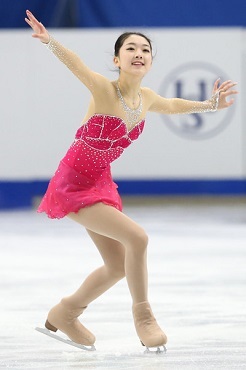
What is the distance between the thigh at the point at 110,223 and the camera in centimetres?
321

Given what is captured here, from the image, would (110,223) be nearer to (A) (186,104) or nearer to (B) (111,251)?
(B) (111,251)

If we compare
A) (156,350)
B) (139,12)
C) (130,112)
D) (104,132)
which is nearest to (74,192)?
(104,132)

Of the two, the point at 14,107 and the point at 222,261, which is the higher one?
the point at 14,107

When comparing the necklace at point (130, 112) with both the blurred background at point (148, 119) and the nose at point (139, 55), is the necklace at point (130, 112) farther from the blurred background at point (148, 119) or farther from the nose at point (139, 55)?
the blurred background at point (148, 119)

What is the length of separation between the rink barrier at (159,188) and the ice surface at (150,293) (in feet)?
2.64

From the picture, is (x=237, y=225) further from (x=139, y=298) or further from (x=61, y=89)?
(x=139, y=298)

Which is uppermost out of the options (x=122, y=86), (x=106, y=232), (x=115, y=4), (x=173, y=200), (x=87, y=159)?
(x=115, y=4)

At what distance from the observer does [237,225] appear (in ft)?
23.8

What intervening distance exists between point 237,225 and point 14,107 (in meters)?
2.64

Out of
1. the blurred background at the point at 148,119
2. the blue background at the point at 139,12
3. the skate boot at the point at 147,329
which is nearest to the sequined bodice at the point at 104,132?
the skate boot at the point at 147,329

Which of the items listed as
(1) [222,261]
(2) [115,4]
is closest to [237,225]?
(1) [222,261]

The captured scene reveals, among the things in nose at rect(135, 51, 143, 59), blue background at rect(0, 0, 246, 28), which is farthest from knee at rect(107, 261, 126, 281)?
blue background at rect(0, 0, 246, 28)

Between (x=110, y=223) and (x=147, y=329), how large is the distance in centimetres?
37

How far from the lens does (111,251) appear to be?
3.38 meters
